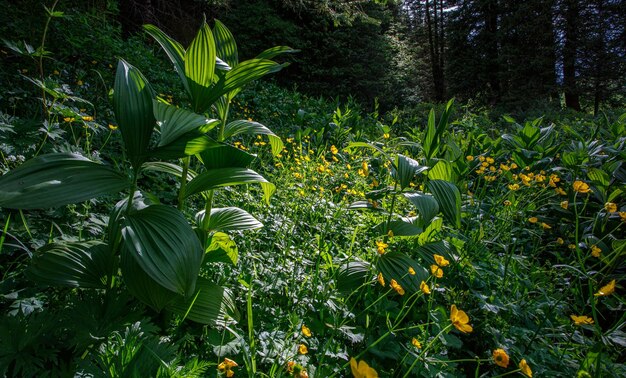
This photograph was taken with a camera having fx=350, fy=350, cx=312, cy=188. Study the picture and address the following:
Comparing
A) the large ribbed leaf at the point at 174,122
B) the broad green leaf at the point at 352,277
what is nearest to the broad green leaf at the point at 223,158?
the large ribbed leaf at the point at 174,122

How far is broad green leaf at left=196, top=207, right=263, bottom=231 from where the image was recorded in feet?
3.92

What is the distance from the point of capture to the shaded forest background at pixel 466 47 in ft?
30.4

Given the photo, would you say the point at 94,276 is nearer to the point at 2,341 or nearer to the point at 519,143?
the point at 2,341

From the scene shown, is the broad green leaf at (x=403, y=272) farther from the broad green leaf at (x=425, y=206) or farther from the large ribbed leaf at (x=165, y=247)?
the large ribbed leaf at (x=165, y=247)

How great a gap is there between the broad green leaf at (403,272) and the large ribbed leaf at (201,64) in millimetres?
978

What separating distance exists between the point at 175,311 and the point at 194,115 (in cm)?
59

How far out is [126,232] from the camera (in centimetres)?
84

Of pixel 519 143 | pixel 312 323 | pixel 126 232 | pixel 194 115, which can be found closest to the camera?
pixel 126 232

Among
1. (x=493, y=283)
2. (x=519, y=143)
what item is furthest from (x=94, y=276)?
(x=519, y=143)

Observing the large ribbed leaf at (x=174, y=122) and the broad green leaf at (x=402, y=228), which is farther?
the broad green leaf at (x=402, y=228)

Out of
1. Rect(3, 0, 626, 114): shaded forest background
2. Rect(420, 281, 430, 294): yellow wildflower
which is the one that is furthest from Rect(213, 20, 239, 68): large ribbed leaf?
Rect(3, 0, 626, 114): shaded forest background

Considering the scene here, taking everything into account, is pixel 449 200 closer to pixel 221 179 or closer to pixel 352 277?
pixel 352 277

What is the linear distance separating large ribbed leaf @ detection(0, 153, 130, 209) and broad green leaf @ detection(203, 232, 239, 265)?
39 cm

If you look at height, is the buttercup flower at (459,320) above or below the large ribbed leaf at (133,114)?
below
